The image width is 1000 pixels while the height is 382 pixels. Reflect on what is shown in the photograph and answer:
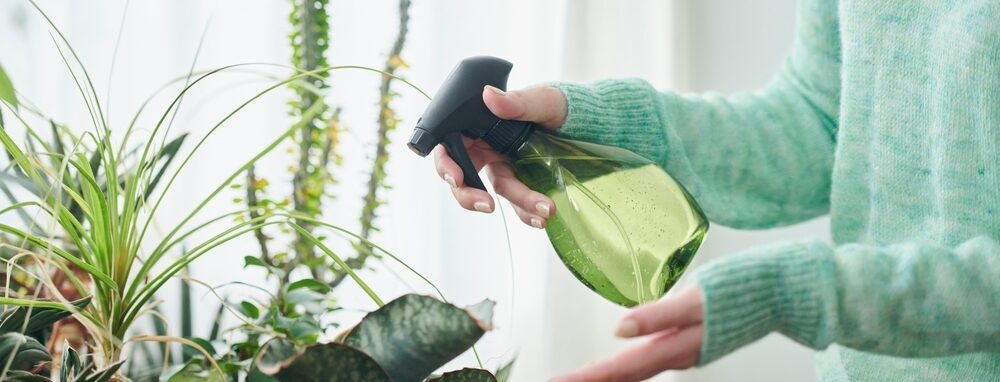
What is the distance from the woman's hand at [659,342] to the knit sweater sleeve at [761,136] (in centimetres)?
23

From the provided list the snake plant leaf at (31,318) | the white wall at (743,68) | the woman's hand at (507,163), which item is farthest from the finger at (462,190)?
the white wall at (743,68)

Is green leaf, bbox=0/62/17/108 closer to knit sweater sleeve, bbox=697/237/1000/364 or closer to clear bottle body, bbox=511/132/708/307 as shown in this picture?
clear bottle body, bbox=511/132/708/307

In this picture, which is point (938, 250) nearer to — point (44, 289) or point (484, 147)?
point (484, 147)

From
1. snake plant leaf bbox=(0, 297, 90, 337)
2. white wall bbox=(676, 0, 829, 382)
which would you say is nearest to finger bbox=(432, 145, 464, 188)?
snake plant leaf bbox=(0, 297, 90, 337)

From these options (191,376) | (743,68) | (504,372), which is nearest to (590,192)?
(504,372)

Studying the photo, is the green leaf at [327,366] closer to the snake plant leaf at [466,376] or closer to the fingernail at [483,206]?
the snake plant leaf at [466,376]

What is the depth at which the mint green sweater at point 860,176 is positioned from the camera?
400 mm

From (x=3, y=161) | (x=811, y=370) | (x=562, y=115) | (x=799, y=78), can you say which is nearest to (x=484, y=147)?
(x=562, y=115)

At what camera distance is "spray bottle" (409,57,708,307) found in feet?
1.60

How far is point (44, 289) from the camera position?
0.66 m

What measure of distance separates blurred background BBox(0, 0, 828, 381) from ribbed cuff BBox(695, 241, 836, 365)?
1.68ft

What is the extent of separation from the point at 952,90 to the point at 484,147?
333 mm

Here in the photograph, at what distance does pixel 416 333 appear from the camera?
397mm

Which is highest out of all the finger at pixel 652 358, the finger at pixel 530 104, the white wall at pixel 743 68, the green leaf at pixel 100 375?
the finger at pixel 530 104
